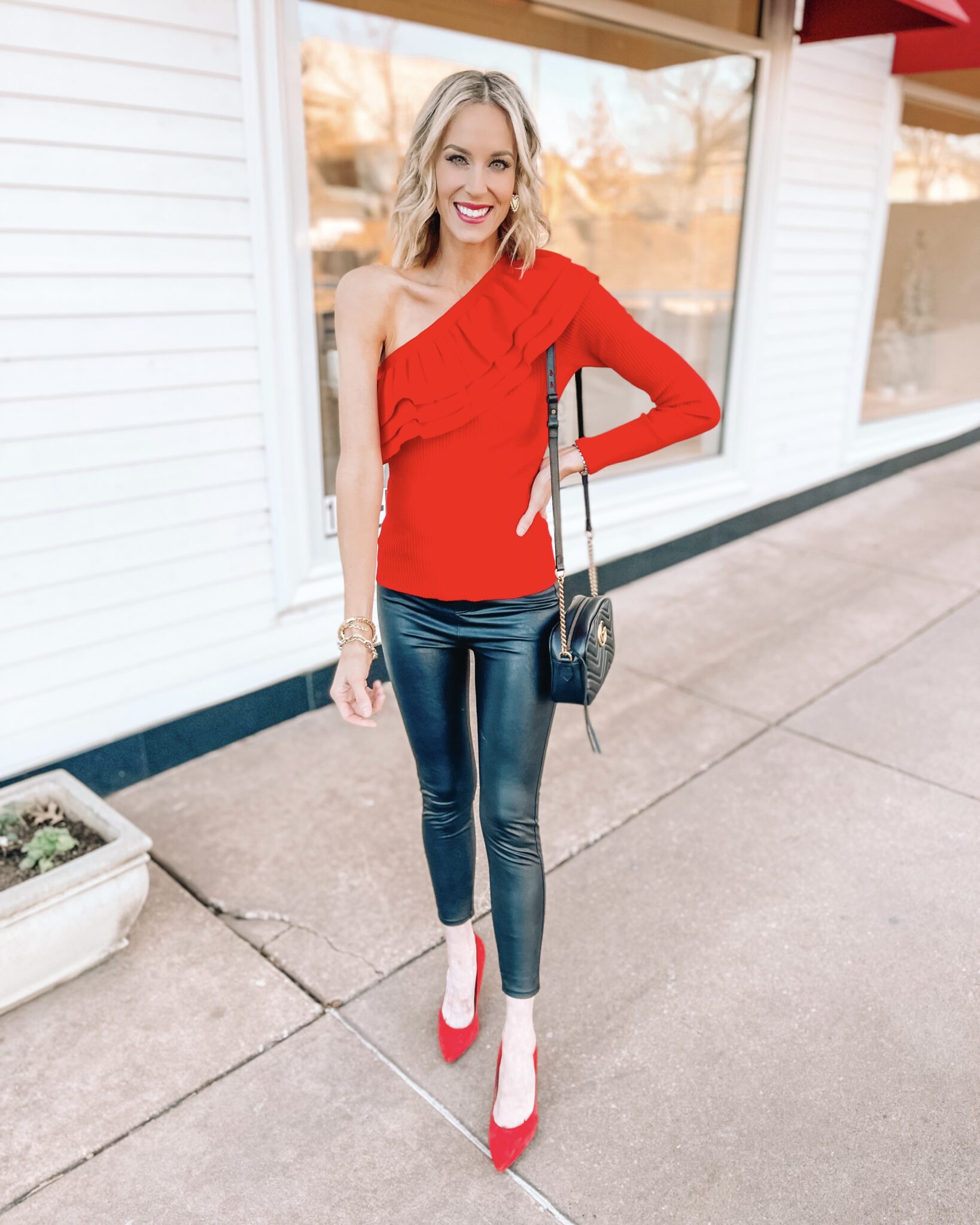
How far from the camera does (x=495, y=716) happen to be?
6.13 feet

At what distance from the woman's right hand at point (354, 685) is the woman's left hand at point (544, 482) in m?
0.38

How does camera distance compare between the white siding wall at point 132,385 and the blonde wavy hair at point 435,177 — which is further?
the white siding wall at point 132,385

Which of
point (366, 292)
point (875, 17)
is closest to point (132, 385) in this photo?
point (366, 292)

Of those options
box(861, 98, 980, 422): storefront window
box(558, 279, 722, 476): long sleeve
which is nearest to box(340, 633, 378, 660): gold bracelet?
box(558, 279, 722, 476): long sleeve

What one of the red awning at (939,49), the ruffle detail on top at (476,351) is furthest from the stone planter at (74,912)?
the red awning at (939,49)

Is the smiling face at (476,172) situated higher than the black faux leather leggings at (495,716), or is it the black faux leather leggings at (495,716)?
the smiling face at (476,172)

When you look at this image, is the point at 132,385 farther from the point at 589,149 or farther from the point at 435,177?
the point at 589,149

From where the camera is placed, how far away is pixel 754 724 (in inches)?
147

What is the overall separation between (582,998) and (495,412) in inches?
58.0

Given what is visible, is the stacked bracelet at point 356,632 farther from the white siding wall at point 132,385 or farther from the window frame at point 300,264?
the window frame at point 300,264

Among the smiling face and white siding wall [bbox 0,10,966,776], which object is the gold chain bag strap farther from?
white siding wall [bbox 0,10,966,776]

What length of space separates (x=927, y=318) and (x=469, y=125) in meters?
7.33

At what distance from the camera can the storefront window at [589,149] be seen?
13.8ft

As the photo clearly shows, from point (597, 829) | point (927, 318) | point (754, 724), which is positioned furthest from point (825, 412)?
point (597, 829)
